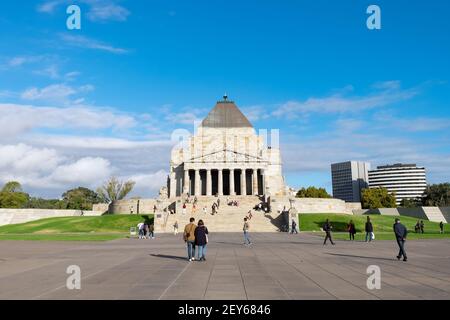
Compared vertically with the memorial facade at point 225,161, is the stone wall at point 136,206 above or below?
below

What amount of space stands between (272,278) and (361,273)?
10.6 feet

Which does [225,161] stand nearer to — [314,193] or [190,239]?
[314,193]

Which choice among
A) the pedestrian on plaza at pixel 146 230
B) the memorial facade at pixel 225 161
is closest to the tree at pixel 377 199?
the memorial facade at pixel 225 161

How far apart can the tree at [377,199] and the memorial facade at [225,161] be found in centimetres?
2658

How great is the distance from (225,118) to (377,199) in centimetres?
4615

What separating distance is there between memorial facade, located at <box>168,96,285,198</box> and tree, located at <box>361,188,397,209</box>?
26.6 metres

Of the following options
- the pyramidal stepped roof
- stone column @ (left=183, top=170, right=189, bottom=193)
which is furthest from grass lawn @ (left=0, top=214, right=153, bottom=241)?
the pyramidal stepped roof

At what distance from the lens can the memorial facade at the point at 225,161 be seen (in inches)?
3319

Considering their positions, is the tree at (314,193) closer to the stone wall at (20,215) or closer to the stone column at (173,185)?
the stone column at (173,185)

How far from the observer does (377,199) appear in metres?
103

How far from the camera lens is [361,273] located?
12812mm

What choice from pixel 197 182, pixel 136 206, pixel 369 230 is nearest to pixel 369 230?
pixel 369 230

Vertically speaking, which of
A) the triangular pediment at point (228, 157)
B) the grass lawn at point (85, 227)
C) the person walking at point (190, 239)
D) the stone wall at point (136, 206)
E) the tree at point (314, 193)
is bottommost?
the grass lawn at point (85, 227)
